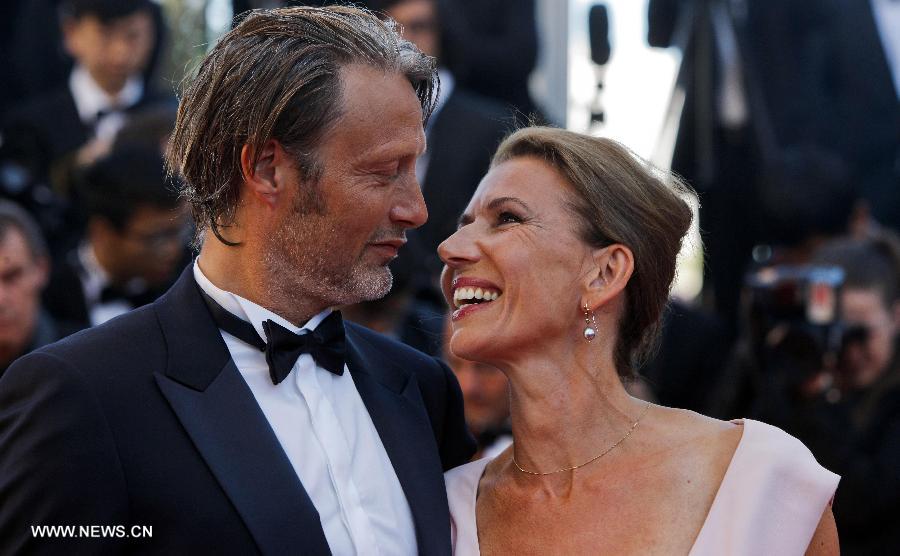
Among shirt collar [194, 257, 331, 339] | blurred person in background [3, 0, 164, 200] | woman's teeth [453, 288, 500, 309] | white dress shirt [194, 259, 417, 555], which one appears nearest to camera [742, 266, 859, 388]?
woman's teeth [453, 288, 500, 309]

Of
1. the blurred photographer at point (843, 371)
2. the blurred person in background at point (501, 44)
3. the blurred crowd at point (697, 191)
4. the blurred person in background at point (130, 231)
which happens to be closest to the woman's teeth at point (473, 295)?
the blurred crowd at point (697, 191)

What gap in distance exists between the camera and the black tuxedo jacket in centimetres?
221

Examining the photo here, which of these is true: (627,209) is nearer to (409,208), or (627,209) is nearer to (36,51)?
(409,208)

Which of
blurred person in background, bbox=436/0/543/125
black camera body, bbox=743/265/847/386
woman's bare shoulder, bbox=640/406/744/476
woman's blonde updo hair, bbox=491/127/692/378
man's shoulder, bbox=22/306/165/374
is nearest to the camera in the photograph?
man's shoulder, bbox=22/306/165/374

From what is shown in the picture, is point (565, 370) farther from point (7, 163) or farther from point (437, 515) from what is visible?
point (7, 163)

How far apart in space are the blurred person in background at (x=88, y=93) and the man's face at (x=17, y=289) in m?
1.12

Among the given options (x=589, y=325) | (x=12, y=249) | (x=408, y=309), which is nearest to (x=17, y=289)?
(x=12, y=249)

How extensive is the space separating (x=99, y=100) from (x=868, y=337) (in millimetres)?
3368

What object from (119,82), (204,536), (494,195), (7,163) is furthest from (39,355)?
(119,82)

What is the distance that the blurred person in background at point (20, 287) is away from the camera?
4.18 metres

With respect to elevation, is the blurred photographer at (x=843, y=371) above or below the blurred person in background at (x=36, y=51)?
below

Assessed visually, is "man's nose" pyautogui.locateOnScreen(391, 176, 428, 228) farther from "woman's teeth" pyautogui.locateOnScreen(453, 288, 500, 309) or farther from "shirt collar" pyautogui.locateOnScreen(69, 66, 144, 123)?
"shirt collar" pyautogui.locateOnScreen(69, 66, 144, 123)

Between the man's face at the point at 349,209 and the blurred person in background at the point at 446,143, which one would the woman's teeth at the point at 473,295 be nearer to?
the man's face at the point at 349,209

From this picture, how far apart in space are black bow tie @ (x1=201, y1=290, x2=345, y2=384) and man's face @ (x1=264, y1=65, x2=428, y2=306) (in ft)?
0.21
